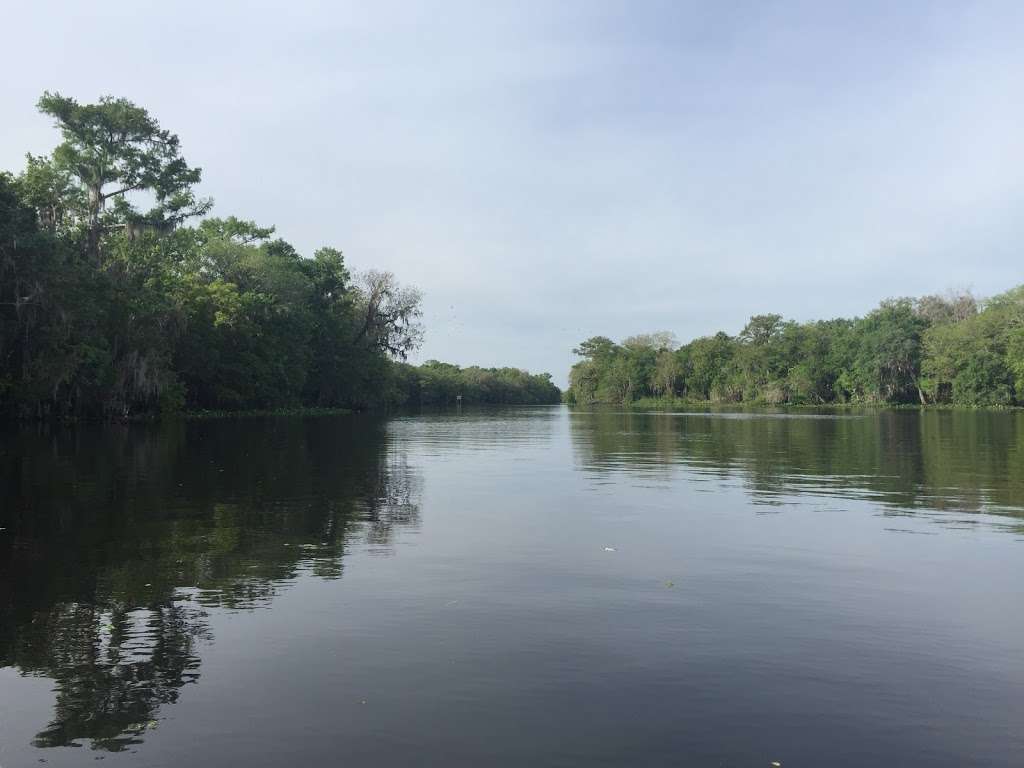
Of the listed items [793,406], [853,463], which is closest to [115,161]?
[853,463]

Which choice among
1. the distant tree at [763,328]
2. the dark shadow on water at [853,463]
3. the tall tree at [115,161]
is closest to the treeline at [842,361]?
the distant tree at [763,328]

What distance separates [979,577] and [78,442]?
33010 millimetres

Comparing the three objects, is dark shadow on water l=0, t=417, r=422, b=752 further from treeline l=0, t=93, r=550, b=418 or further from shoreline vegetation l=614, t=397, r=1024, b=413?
shoreline vegetation l=614, t=397, r=1024, b=413

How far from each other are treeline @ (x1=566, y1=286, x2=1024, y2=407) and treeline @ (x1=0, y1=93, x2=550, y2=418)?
68.9 m

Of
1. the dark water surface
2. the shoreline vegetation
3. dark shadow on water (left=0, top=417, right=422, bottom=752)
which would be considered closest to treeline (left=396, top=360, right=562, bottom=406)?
the shoreline vegetation

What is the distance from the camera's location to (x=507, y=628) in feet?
26.4

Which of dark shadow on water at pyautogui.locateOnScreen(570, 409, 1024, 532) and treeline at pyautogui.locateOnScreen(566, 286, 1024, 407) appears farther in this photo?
treeline at pyautogui.locateOnScreen(566, 286, 1024, 407)

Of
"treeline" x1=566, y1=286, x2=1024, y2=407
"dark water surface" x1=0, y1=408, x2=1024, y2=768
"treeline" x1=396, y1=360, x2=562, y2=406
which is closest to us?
"dark water surface" x1=0, y1=408, x2=1024, y2=768

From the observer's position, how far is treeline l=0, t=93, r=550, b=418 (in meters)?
40.4

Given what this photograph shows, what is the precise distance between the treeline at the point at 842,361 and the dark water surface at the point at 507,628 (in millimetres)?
91347

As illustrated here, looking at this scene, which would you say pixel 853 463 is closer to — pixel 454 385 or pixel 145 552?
pixel 145 552

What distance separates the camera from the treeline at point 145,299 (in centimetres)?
4038

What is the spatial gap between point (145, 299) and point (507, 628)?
4926 centimetres

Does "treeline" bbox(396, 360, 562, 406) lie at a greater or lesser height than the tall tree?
lesser
